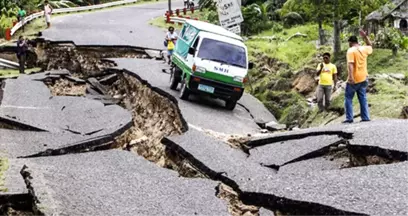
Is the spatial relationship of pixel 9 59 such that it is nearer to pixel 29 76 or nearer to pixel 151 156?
pixel 29 76

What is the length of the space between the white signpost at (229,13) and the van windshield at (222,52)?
2.21 meters

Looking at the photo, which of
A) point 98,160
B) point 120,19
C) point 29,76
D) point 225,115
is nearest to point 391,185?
point 98,160

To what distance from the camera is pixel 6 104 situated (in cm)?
1570

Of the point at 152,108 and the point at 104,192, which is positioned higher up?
the point at 104,192

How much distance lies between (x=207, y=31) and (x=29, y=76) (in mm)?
7351

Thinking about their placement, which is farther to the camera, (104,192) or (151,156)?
(151,156)

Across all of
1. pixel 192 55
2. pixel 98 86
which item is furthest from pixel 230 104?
pixel 98 86

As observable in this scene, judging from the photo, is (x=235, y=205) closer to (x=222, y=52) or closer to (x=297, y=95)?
(x=222, y=52)

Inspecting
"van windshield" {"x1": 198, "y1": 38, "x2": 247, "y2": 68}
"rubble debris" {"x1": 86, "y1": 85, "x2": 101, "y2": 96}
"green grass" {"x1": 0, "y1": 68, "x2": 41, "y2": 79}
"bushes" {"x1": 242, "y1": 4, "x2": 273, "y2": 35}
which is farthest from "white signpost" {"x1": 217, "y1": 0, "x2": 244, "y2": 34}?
"bushes" {"x1": 242, "y1": 4, "x2": 273, "y2": 35}

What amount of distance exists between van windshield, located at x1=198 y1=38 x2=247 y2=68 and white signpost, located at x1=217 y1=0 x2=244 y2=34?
2.21 meters

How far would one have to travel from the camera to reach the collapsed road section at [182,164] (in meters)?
7.77

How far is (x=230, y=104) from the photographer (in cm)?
1647

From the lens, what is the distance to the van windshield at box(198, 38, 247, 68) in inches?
630

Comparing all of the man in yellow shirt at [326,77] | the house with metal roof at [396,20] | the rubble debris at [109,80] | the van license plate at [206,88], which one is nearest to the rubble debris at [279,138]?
the man in yellow shirt at [326,77]
